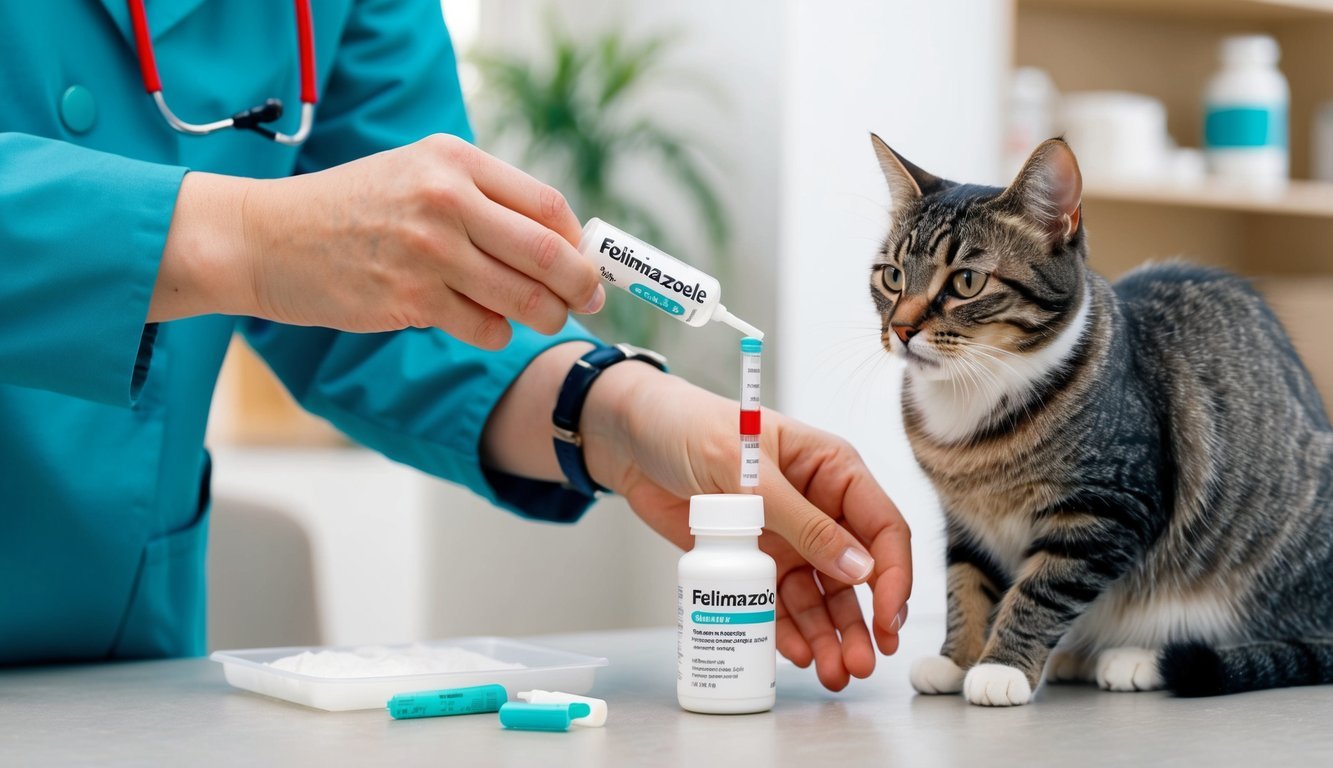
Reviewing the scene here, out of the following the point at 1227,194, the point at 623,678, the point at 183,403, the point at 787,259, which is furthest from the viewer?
the point at 1227,194

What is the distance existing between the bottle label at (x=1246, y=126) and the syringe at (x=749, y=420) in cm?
219

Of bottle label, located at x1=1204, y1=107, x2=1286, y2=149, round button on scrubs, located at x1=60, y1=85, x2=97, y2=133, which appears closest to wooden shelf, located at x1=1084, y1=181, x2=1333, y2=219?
bottle label, located at x1=1204, y1=107, x2=1286, y2=149

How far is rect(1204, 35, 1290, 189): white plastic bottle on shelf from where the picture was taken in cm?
268

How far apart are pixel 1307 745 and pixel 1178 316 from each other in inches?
17.1

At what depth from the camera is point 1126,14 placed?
2.93m

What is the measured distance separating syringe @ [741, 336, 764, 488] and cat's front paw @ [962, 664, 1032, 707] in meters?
0.23

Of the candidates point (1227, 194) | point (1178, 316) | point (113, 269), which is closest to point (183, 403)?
point (113, 269)

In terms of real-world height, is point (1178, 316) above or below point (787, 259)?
below

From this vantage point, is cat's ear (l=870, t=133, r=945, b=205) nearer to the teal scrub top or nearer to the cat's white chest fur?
the cat's white chest fur

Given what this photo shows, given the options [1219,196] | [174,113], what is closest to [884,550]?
[174,113]

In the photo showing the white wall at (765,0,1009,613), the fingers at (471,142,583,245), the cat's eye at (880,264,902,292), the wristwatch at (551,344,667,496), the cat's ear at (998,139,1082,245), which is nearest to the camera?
the fingers at (471,142,583,245)

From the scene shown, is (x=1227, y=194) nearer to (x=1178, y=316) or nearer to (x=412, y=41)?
(x=1178, y=316)

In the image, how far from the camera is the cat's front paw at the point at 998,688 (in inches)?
36.6

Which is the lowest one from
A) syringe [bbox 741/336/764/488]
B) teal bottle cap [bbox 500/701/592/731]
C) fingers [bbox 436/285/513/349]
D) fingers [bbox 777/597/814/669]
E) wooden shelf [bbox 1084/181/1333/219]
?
teal bottle cap [bbox 500/701/592/731]
